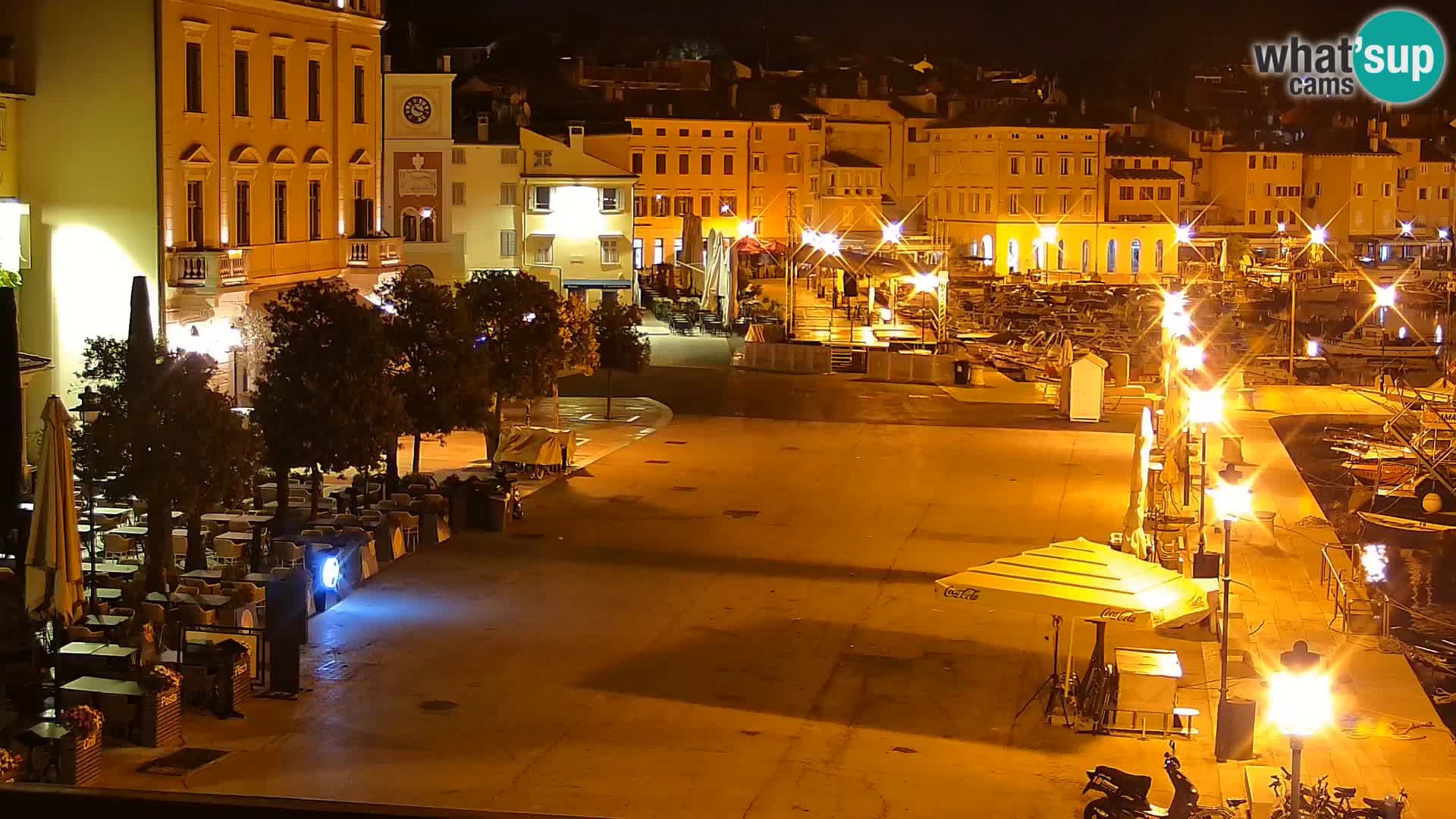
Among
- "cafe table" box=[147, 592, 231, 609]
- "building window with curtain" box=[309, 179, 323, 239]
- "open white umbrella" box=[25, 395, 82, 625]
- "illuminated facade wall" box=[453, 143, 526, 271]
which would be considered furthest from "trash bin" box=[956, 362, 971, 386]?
"open white umbrella" box=[25, 395, 82, 625]

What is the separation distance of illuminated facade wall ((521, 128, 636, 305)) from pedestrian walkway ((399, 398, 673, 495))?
69.2ft

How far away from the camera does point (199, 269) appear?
3075 centimetres

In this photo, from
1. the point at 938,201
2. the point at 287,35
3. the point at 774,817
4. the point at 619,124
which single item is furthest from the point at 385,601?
the point at 938,201

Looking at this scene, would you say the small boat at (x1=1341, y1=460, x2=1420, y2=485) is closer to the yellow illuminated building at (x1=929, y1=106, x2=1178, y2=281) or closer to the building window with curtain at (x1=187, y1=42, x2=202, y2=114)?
the building window with curtain at (x1=187, y1=42, x2=202, y2=114)

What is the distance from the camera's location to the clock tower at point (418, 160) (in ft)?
183

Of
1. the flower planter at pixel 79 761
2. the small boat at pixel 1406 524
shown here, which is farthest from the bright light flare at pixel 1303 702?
the small boat at pixel 1406 524

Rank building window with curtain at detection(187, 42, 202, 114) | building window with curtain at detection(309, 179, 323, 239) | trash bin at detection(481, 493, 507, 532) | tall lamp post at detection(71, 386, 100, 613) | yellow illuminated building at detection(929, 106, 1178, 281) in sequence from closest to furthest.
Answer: tall lamp post at detection(71, 386, 100, 613) → trash bin at detection(481, 493, 507, 532) → building window with curtain at detection(187, 42, 202, 114) → building window with curtain at detection(309, 179, 323, 239) → yellow illuminated building at detection(929, 106, 1178, 281)

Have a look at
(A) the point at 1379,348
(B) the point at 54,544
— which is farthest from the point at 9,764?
(A) the point at 1379,348

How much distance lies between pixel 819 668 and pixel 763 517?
29.0 feet

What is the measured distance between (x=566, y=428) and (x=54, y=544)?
2110cm

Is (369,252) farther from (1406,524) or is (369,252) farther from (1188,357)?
(1406,524)

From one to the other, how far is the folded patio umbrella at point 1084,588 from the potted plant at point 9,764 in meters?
7.51

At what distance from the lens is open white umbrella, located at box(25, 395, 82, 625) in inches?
593

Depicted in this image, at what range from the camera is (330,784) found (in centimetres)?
1330
